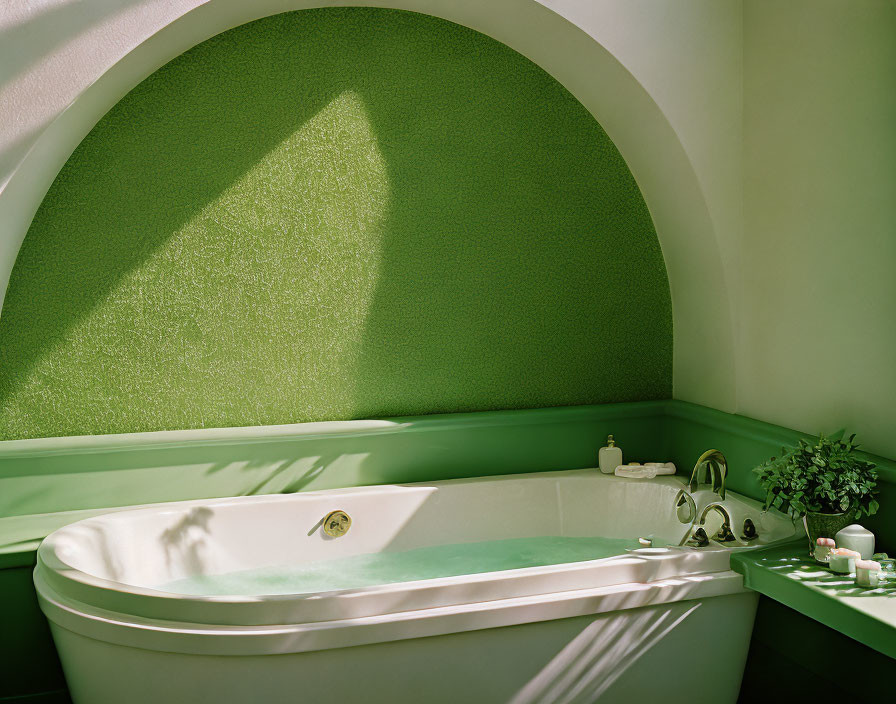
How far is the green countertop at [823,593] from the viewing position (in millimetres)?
1958

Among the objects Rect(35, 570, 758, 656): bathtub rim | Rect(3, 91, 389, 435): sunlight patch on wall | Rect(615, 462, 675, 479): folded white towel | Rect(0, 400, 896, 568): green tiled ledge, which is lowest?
Rect(35, 570, 758, 656): bathtub rim

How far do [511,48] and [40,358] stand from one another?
1.97 metres

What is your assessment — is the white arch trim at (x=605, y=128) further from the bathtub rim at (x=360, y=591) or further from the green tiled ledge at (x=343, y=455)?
the bathtub rim at (x=360, y=591)

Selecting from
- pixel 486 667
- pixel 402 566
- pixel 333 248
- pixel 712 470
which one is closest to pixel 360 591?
pixel 486 667

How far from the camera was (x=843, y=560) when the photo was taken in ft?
7.25

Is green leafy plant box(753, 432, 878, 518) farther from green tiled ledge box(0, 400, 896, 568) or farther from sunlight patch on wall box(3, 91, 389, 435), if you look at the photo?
sunlight patch on wall box(3, 91, 389, 435)

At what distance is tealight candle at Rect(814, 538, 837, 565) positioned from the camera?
229 centimetres

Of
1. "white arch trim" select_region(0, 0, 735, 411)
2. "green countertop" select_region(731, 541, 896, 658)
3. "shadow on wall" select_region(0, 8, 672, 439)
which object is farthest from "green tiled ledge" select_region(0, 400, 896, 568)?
"green countertop" select_region(731, 541, 896, 658)

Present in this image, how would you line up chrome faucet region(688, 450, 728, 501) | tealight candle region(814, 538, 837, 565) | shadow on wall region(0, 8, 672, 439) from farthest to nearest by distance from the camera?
1. shadow on wall region(0, 8, 672, 439)
2. chrome faucet region(688, 450, 728, 501)
3. tealight candle region(814, 538, 837, 565)

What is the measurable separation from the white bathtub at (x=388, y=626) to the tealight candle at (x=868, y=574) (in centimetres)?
32

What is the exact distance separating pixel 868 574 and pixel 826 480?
0.94ft

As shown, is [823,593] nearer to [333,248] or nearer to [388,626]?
[388,626]

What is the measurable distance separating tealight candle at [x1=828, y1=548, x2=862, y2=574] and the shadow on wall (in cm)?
135

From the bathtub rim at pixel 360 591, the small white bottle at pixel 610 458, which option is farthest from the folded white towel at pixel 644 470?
the bathtub rim at pixel 360 591
